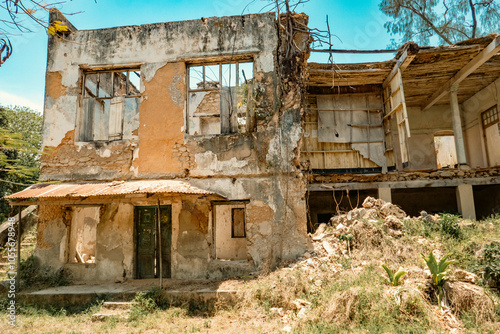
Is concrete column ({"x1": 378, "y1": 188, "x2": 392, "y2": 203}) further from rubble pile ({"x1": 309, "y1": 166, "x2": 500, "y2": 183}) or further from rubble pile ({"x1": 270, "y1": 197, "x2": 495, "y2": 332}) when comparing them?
rubble pile ({"x1": 270, "y1": 197, "x2": 495, "y2": 332})

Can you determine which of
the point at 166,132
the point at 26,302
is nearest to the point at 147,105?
the point at 166,132

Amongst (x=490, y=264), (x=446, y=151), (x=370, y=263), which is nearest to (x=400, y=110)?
(x=370, y=263)

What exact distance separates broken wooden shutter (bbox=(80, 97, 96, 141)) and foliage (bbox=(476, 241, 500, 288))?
10021 mm

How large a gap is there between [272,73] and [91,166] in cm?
556

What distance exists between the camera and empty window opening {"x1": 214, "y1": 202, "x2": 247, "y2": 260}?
13.5 m

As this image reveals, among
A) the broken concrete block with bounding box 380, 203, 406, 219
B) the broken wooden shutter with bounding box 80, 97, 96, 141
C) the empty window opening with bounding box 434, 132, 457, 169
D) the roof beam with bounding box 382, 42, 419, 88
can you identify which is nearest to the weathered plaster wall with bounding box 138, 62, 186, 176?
the broken wooden shutter with bounding box 80, 97, 96, 141

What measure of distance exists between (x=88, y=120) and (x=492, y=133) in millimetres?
14003

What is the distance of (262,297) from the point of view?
6.91 meters

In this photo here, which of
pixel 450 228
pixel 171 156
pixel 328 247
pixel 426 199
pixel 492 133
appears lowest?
pixel 328 247

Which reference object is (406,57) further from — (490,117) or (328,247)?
(328,247)

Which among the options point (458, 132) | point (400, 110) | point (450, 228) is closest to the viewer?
point (450, 228)

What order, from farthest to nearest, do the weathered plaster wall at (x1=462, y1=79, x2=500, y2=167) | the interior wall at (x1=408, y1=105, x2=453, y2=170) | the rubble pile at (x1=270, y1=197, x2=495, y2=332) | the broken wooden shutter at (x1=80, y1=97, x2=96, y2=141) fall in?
the interior wall at (x1=408, y1=105, x2=453, y2=170), the weathered plaster wall at (x1=462, y1=79, x2=500, y2=167), the broken wooden shutter at (x1=80, y1=97, x2=96, y2=141), the rubble pile at (x1=270, y1=197, x2=495, y2=332)

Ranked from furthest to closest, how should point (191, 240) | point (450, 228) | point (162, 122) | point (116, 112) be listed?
point (116, 112) < point (162, 122) < point (191, 240) < point (450, 228)

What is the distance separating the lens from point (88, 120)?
9711mm
